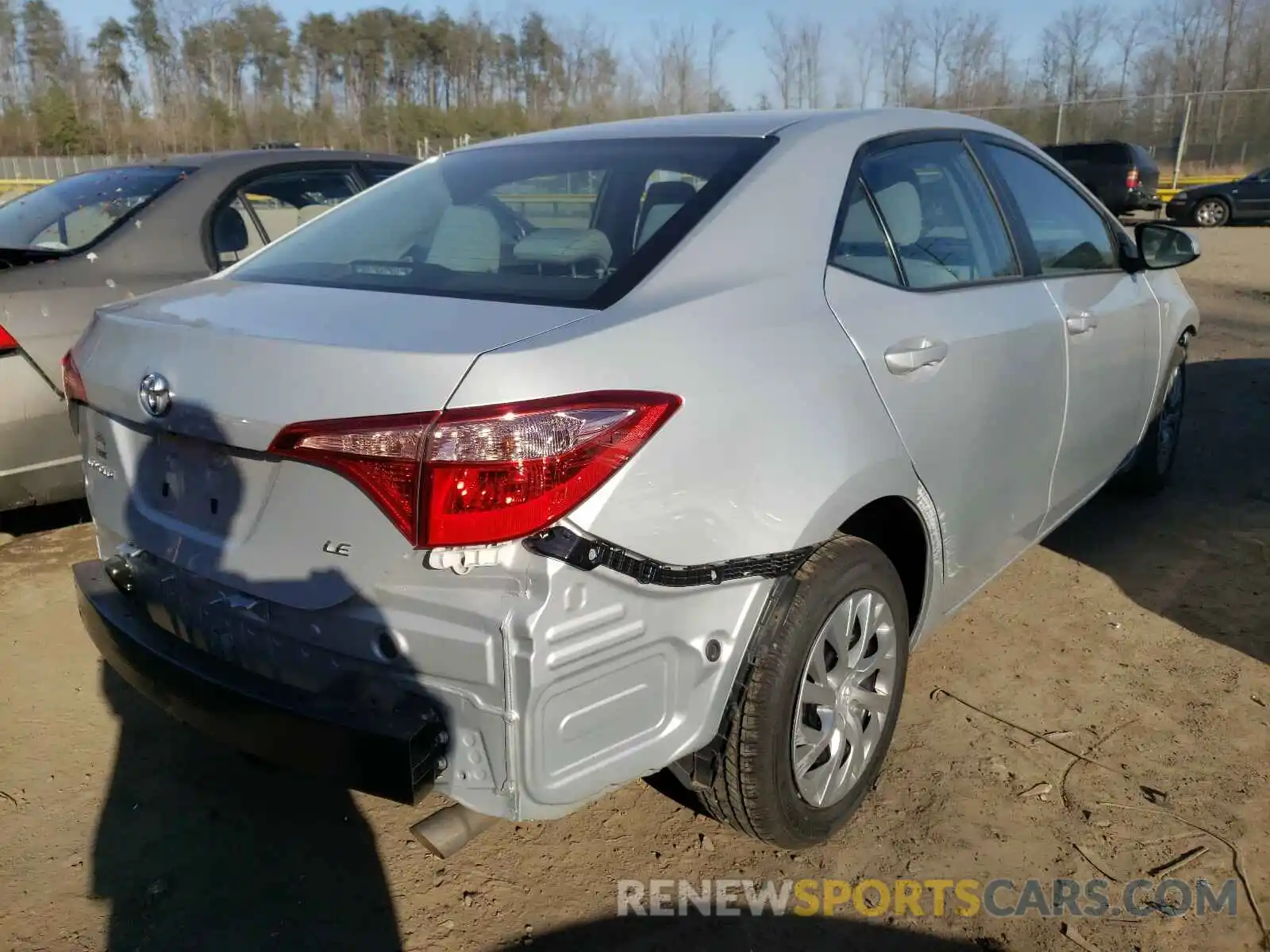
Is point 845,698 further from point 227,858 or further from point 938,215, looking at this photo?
point 227,858

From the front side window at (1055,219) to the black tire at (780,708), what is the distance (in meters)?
1.61

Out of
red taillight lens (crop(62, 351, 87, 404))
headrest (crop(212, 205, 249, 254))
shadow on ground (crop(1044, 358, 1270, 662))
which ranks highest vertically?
headrest (crop(212, 205, 249, 254))

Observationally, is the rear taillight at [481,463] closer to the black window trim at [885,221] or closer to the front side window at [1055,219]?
the black window trim at [885,221]

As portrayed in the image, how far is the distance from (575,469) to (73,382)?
1459 millimetres

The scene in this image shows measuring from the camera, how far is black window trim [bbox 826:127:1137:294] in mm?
2586

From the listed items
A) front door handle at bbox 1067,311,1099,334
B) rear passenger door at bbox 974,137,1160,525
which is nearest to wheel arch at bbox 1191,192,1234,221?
rear passenger door at bbox 974,137,1160,525

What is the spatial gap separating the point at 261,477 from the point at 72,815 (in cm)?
143

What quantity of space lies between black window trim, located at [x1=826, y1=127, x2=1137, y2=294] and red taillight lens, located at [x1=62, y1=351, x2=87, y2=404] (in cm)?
180

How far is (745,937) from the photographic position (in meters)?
2.26

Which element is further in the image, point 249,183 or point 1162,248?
point 249,183

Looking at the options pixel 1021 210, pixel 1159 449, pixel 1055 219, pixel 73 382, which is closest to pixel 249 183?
pixel 73 382

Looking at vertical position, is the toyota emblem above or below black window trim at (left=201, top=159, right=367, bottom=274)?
below

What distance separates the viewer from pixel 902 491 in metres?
2.42

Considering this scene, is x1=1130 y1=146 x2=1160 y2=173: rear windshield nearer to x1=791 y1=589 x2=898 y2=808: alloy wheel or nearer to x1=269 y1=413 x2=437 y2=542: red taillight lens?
x1=791 y1=589 x2=898 y2=808: alloy wheel
